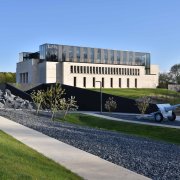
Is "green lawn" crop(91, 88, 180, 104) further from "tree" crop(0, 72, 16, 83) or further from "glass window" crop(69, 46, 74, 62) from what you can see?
"tree" crop(0, 72, 16, 83)

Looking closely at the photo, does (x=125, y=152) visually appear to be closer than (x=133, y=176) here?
No

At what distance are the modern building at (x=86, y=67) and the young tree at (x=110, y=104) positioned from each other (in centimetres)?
4432

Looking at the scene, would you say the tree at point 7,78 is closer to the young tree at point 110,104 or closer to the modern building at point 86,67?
the modern building at point 86,67

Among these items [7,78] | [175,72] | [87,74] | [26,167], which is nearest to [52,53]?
[87,74]

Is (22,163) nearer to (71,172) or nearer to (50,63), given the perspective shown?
(71,172)

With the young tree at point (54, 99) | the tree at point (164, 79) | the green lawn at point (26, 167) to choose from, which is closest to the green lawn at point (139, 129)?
the young tree at point (54, 99)

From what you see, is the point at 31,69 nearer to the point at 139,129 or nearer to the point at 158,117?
the point at 158,117

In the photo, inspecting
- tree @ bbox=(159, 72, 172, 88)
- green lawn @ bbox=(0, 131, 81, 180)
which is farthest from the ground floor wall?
green lawn @ bbox=(0, 131, 81, 180)

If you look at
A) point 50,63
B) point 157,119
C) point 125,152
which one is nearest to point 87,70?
point 50,63

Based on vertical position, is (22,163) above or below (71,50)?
below

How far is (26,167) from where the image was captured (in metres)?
7.10

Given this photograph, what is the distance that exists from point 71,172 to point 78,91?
3952 cm

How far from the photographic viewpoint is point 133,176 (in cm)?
759

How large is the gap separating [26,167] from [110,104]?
115 ft
